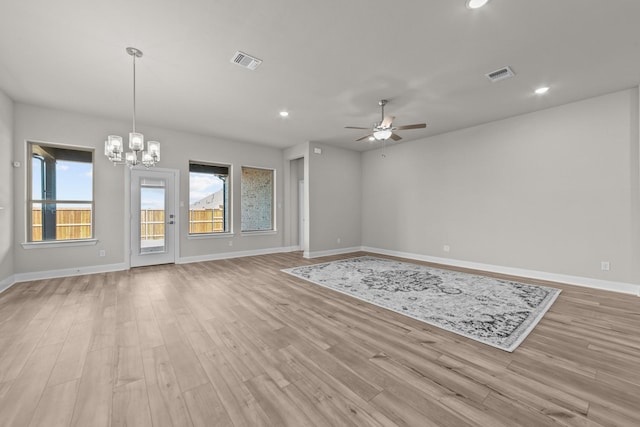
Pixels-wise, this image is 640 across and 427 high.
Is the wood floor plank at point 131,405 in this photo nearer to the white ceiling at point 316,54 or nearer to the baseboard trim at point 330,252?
the white ceiling at point 316,54

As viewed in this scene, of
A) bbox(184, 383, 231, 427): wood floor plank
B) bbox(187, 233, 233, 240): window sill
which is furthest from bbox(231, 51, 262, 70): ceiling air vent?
bbox(187, 233, 233, 240): window sill

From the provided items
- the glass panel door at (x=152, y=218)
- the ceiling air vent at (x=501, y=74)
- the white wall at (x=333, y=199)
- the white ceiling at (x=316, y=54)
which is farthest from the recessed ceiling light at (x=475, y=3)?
the glass panel door at (x=152, y=218)

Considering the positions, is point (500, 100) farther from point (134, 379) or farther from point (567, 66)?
point (134, 379)

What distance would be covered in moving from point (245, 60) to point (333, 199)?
4.58 meters

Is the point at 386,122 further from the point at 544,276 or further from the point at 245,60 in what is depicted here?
the point at 544,276

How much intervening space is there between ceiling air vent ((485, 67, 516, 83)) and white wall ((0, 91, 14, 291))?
282 inches

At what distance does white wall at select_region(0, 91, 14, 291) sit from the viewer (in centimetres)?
394

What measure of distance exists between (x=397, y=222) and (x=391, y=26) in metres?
5.06

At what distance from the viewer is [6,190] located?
4.09 metres

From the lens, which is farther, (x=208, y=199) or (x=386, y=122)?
(x=208, y=199)

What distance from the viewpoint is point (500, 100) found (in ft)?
13.9

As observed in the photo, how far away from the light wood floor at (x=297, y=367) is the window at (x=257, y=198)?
12.7ft

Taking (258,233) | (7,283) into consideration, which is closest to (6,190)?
(7,283)

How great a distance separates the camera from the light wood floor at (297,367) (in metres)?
1.52
